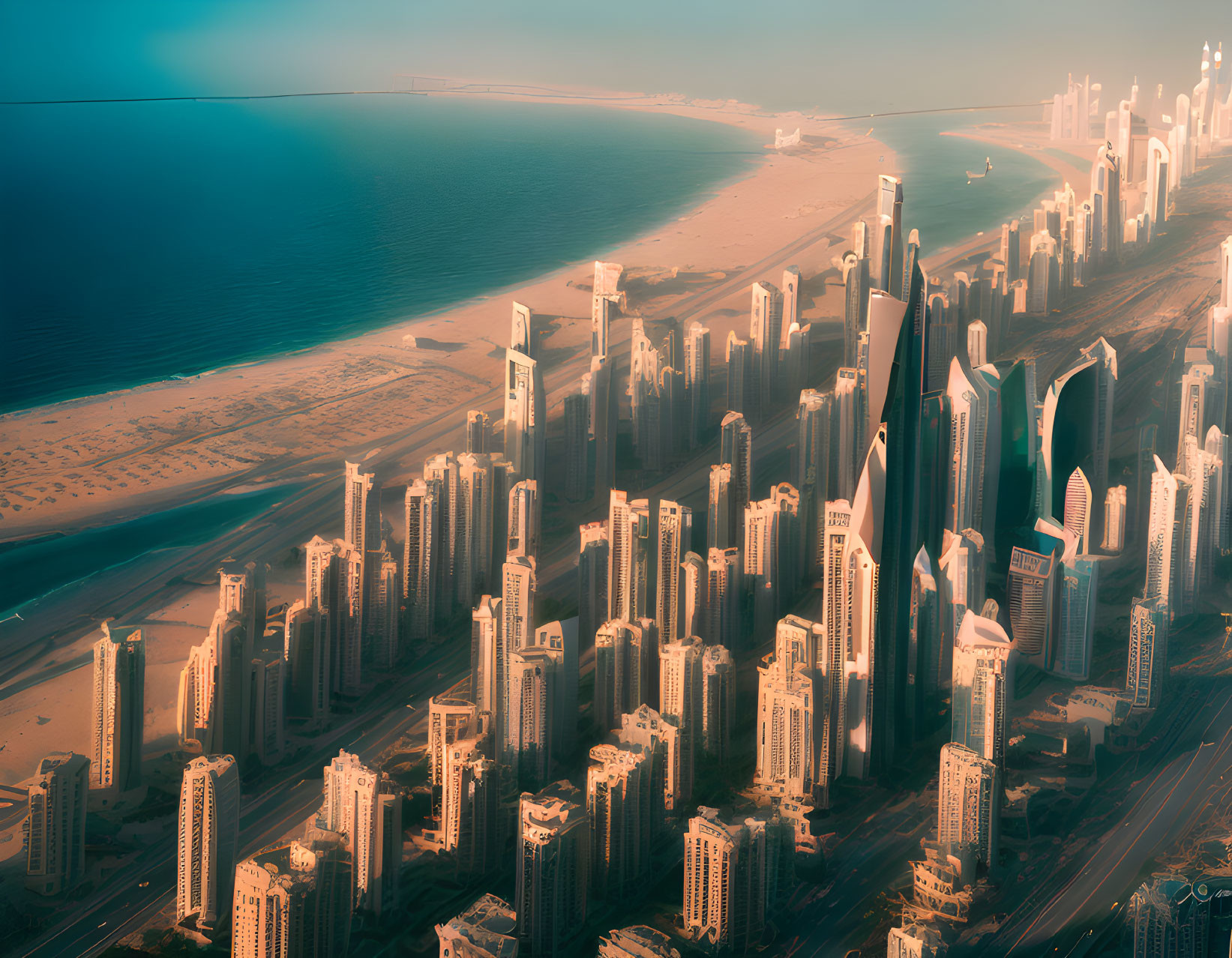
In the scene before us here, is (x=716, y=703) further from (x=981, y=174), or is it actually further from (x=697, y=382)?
(x=981, y=174)

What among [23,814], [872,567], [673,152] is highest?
[673,152]

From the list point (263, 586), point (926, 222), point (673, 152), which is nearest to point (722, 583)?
point (263, 586)

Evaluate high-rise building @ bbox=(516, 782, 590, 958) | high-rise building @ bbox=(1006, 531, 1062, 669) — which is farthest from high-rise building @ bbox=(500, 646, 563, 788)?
high-rise building @ bbox=(1006, 531, 1062, 669)

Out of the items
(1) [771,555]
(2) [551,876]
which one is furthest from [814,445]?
(2) [551,876]

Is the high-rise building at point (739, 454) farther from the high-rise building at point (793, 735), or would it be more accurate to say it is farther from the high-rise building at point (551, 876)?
the high-rise building at point (551, 876)

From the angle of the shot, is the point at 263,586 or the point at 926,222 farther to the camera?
the point at 926,222

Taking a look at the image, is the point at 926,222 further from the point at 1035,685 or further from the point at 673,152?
the point at 1035,685

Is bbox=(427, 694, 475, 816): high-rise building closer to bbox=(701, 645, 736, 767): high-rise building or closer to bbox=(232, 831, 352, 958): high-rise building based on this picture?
bbox=(701, 645, 736, 767): high-rise building
